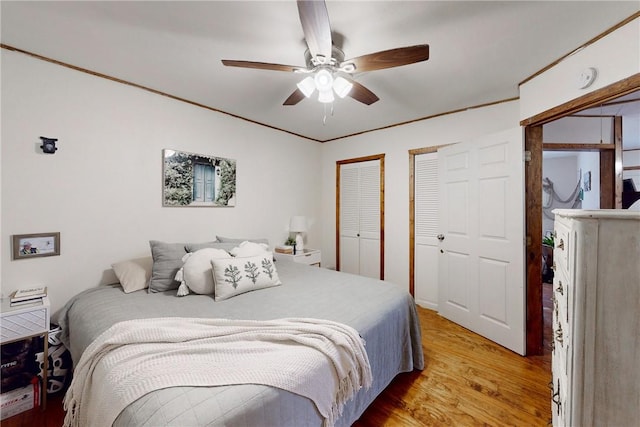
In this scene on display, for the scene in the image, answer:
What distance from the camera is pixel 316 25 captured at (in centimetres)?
131

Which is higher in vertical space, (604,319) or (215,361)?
(604,319)

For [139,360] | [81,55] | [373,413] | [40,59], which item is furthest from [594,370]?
[40,59]

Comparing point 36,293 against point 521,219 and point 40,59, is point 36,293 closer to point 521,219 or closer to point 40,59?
point 40,59

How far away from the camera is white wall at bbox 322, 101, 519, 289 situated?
2.88m

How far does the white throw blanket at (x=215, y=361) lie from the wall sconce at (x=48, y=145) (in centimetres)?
160

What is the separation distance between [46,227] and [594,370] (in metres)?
3.19

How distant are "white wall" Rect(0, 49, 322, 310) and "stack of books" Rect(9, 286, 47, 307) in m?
0.06

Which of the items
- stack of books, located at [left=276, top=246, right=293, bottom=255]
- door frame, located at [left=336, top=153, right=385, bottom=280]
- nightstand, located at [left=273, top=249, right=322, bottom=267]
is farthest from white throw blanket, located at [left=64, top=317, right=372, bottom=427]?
door frame, located at [left=336, top=153, right=385, bottom=280]

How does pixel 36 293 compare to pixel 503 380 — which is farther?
pixel 503 380

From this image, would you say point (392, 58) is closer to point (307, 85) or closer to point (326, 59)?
point (326, 59)

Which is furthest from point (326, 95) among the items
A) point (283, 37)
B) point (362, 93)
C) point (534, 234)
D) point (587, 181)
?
point (587, 181)

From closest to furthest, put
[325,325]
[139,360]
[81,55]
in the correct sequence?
1. [139,360]
2. [325,325]
3. [81,55]

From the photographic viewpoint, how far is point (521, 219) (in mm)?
2318

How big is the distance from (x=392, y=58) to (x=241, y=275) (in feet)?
5.89
